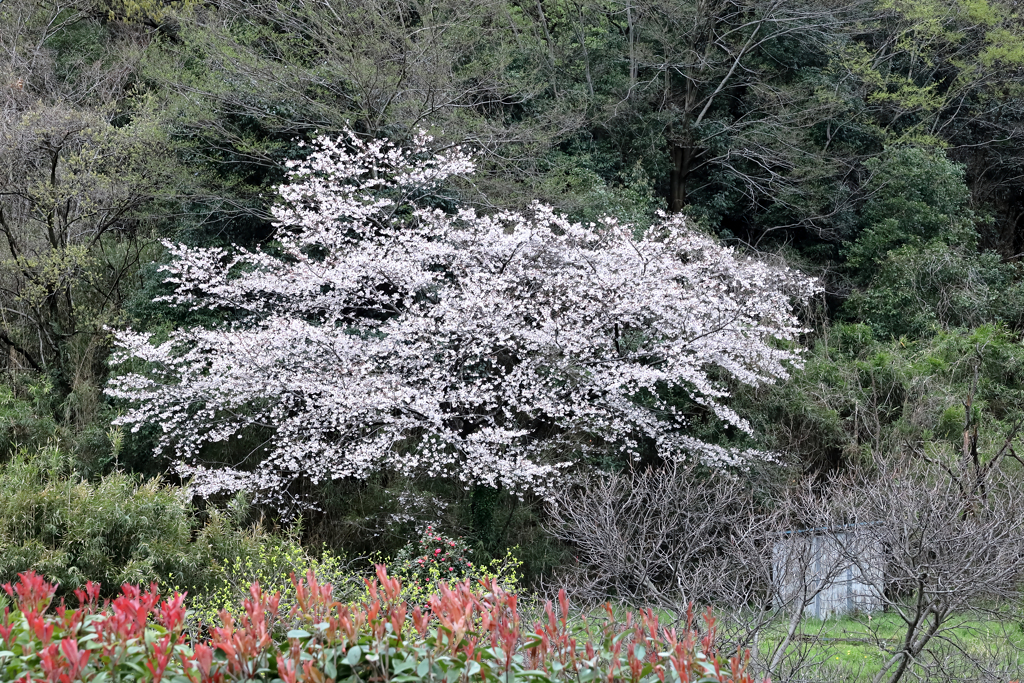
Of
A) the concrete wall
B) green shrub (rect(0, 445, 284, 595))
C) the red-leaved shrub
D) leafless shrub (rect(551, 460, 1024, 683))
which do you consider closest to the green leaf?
the red-leaved shrub

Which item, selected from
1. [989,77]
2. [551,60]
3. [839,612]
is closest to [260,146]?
[551,60]

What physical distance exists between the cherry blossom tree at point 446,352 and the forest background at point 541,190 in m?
0.51

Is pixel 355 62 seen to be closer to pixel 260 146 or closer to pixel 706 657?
pixel 260 146

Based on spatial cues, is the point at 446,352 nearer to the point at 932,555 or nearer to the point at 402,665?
the point at 932,555

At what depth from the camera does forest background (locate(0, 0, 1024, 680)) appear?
8.11m

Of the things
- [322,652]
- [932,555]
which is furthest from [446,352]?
[322,652]

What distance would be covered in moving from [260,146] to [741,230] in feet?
31.2

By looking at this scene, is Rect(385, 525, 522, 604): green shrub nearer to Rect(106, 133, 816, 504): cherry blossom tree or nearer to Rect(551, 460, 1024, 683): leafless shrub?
Rect(106, 133, 816, 504): cherry blossom tree

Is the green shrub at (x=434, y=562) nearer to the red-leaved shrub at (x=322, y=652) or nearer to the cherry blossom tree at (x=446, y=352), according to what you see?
the cherry blossom tree at (x=446, y=352)

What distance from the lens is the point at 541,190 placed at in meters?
11.5

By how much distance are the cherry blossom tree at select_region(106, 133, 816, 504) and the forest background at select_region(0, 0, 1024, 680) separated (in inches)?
19.9

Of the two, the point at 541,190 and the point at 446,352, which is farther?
the point at 541,190

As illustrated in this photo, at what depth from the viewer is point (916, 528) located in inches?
178

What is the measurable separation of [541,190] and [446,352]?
4.19 metres
